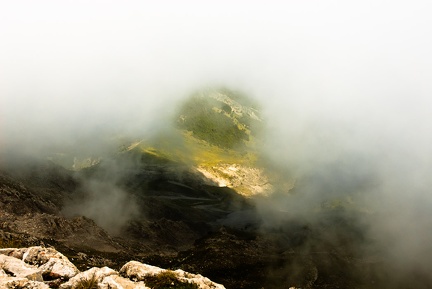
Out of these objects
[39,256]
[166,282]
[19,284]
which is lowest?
[19,284]

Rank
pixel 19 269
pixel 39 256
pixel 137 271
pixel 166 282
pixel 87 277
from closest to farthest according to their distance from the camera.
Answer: pixel 87 277 → pixel 19 269 → pixel 166 282 → pixel 137 271 → pixel 39 256

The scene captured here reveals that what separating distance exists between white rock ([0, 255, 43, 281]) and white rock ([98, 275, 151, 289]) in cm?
622

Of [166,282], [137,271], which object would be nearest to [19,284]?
[137,271]

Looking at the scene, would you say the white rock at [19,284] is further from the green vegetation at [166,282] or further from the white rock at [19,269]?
the green vegetation at [166,282]

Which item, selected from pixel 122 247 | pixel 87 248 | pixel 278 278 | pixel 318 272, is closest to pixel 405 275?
pixel 318 272

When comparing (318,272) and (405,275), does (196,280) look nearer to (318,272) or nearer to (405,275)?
(318,272)

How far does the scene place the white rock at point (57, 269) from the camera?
3756 centimetres

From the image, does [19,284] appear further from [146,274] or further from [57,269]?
[146,274]

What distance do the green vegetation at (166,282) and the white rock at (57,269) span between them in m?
7.55

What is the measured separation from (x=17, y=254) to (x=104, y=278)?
1462cm

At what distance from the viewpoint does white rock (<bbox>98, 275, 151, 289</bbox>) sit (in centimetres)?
3484

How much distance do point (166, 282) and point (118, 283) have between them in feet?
15.3

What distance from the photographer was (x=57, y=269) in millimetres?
38125

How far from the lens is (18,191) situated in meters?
191
